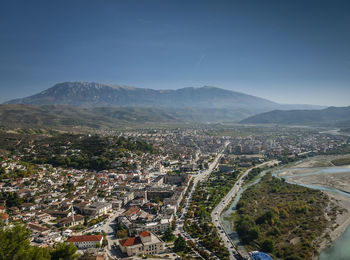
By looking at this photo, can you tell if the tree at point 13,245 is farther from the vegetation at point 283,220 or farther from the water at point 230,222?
the vegetation at point 283,220

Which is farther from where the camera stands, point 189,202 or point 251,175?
point 251,175

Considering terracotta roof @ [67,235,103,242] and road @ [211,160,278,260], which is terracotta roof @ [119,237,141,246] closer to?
terracotta roof @ [67,235,103,242]

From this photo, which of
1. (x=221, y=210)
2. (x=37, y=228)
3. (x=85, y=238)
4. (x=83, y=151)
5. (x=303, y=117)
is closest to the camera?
(x=85, y=238)

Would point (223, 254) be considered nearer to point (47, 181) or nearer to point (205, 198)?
point (205, 198)

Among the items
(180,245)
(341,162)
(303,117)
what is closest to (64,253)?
(180,245)

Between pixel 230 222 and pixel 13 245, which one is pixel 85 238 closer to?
pixel 13 245

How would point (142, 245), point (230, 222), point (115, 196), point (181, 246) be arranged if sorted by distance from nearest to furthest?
point (142, 245)
point (181, 246)
point (230, 222)
point (115, 196)

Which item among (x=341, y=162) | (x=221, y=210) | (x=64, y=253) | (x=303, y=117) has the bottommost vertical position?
(x=221, y=210)

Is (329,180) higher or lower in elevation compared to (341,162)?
lower
